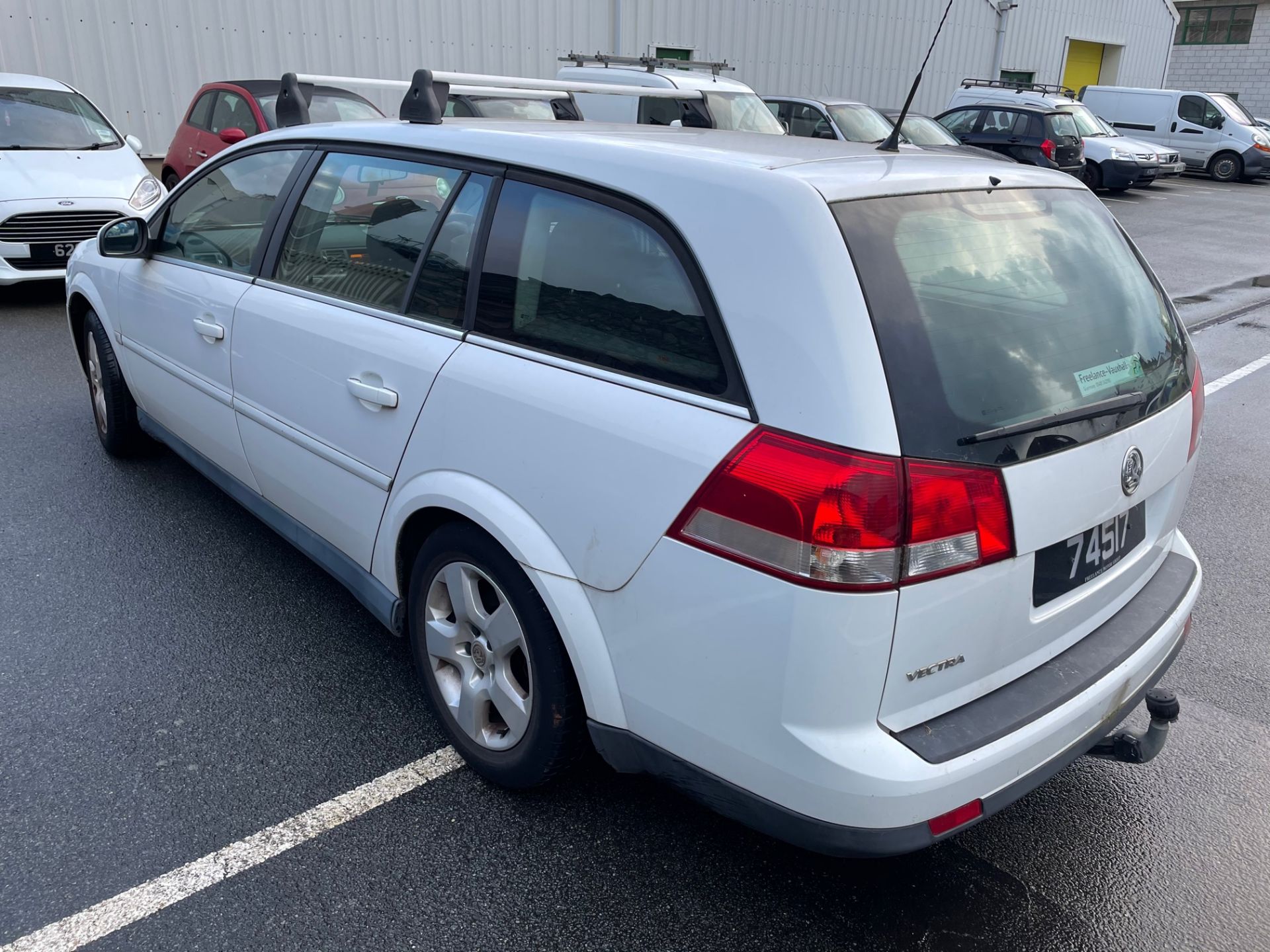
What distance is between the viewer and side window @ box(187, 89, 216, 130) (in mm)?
10555

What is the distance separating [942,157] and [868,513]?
113cm

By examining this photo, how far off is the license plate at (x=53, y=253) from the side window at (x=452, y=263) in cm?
638

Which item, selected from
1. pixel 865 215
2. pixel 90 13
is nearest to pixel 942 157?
pixel 865 215

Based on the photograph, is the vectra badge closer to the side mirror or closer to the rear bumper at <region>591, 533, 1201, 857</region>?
the rear bumper at <region>591, 533, 1201, 857</region>

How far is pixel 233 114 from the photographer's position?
10148 mm

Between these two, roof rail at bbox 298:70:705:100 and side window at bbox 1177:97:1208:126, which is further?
side window at bbox 1177:97:1208:126

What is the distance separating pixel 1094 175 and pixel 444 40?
12393 mm

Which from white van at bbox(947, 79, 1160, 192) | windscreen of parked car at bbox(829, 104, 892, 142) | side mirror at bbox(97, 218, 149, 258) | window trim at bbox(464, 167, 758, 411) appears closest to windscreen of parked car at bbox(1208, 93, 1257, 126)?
white van at bbox(947, 79, 1160, 192)

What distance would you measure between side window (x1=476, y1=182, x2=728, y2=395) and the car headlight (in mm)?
6825

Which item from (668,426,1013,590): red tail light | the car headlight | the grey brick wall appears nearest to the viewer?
(668,426,1013,590): red tail light

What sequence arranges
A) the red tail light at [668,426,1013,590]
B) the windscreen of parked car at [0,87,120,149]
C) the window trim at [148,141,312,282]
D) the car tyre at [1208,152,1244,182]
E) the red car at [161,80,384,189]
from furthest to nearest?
the car tyre at [1208,152,1244,182]
the red car at [161,80,384,189]
the windscreen of parked car at [0,87,120,149]
the window trim at [148,141,312,282]
the red tail light at [668,426,1013,590]

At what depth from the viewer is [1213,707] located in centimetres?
311

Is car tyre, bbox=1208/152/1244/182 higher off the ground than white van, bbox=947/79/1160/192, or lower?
lower

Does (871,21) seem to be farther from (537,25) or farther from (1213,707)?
(1213,707)
